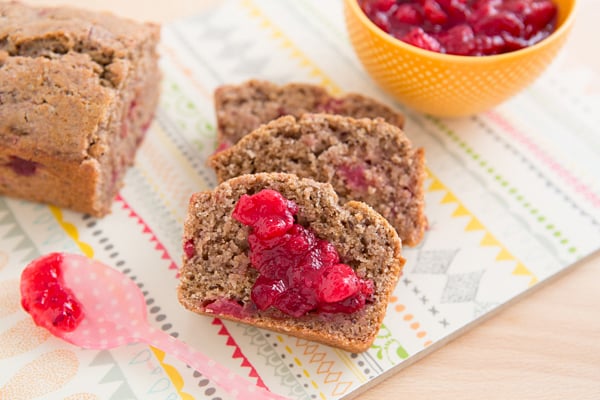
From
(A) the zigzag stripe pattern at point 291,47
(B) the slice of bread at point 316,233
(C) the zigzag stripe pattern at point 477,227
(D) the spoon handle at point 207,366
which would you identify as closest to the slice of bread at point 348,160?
(B) the slice of bread at point 316,233

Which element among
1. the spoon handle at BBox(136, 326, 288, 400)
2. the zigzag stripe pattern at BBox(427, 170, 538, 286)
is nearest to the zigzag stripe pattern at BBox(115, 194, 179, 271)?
the spoon handle at BBox(136, 326, 288, 400)

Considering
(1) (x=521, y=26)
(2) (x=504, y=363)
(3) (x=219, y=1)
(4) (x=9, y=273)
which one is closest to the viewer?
(2) (x=504, y=363)

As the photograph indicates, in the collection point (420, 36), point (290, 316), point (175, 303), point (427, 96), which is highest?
point (420, 36)

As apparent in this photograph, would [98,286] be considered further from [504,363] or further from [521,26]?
[521,26]

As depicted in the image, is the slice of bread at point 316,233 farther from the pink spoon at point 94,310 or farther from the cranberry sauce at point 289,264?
the pink spoon at point 94,310

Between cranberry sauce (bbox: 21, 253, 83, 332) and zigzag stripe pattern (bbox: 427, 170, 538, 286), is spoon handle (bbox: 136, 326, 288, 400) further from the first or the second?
zigzag stripe pattern (bbox: 427, 170, 538, 286)

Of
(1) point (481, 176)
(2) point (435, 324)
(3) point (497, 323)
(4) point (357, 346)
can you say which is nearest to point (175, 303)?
(4) point (357, 346)

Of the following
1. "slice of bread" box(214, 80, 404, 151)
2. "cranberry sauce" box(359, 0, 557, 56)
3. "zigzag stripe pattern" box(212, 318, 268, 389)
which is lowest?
"zigzag stripe pattern" box(212, 318, 268, 389)

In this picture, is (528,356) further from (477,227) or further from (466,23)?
(466,23)
